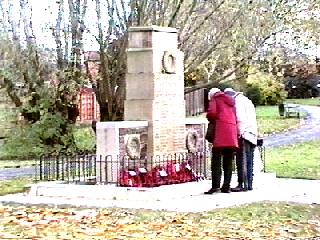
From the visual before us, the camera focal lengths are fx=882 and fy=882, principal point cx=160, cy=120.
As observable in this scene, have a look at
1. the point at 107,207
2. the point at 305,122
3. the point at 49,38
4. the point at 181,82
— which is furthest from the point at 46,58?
the point at 305,122

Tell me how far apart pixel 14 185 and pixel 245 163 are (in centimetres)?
536

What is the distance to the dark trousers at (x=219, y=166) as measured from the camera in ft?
50.4

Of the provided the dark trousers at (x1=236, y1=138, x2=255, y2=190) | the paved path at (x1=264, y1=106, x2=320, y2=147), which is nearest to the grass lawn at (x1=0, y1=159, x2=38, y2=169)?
the paved path at (x1=264, y1=106, x2=320, y2=147)

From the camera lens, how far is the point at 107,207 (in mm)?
13719

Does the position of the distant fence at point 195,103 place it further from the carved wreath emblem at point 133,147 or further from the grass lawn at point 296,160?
the carved wreath emblem at point 133,147

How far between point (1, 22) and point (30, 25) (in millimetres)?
941

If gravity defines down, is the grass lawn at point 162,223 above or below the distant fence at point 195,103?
below

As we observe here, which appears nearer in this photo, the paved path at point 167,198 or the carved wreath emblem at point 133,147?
the paved path at point 167,198

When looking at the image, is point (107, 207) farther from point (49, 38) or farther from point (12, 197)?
point (49, 38)

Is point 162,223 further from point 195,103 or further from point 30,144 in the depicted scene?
point 195,103

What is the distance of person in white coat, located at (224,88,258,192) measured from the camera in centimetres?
1570

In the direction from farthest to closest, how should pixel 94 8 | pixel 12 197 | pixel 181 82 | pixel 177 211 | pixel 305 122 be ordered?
pixel 305 122, pixel 94 8, pixel 181 82, pixel 12 197, pixel 177 211

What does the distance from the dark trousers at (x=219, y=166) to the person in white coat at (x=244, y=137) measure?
32 cm

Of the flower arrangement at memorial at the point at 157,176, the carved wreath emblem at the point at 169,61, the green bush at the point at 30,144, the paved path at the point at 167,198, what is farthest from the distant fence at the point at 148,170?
the green bush at the point at 30,144
